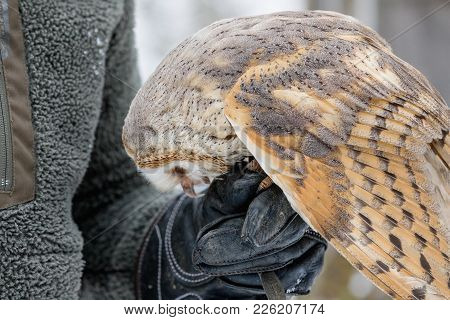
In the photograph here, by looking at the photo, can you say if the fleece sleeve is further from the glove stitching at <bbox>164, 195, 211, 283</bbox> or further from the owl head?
the owl head

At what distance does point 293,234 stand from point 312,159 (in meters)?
0.22

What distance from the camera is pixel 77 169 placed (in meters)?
1.33

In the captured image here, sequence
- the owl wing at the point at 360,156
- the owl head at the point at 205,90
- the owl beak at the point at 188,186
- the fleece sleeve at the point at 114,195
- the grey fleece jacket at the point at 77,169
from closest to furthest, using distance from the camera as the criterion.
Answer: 1. the owl wing at the point at 360,156
2. the owl head at the point at 205,90
3. the grey fleece jacket at the point at 77,169
4. the owl beak at the point at 188,186
5. the fleece sleeve at the point at 114,195

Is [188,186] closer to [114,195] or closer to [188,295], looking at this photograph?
[188,295]

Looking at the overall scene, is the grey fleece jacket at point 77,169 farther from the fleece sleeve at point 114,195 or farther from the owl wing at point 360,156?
the owl wing at point 360,156

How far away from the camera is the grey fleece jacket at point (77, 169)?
122 cm

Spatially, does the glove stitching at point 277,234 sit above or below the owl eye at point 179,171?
below

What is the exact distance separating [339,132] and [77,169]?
627mm

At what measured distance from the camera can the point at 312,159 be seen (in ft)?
3.24

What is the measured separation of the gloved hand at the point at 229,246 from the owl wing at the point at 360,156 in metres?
0.13

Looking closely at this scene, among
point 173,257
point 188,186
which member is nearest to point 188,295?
point 173,257

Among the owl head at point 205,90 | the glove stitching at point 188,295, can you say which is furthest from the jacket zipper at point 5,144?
the glove stitching at point 188,295
